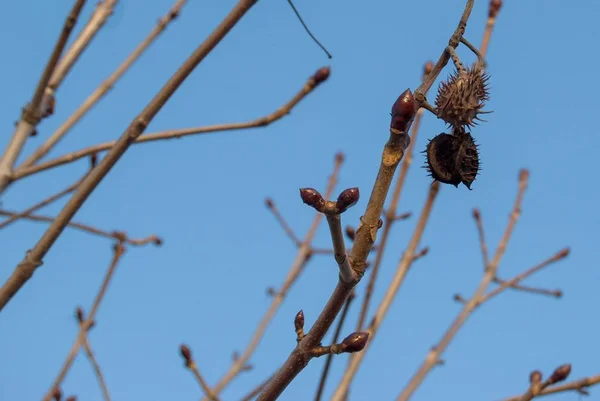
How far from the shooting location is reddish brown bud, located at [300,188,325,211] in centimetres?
163

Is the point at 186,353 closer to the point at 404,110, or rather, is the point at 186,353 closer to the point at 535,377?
the point at 535,377

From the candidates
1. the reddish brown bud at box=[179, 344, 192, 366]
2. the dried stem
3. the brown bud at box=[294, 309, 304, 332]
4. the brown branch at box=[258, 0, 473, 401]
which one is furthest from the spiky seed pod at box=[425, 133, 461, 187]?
the reddish brown bud at box=[179, 344, 192, 366]

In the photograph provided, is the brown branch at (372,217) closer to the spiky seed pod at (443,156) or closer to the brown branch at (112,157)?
the spiky seed pod at (443,156)

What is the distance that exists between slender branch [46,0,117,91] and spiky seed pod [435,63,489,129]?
1.69 m

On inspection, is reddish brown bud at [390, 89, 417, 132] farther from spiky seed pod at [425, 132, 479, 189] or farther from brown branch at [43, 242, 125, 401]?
brown branch at [43, 242, 125, 401]

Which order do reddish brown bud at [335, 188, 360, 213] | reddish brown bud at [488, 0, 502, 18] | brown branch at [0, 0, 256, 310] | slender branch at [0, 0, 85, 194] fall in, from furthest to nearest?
reddish brown bud at [488, 0, 502, 18]
slender branch at [0, 0, 85, 194]
brown branch at [0, 0, 256, 310]
reddish brown bud at [335, 188, 360, 213]

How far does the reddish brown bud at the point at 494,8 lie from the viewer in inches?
166

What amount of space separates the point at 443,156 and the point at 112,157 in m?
1.03

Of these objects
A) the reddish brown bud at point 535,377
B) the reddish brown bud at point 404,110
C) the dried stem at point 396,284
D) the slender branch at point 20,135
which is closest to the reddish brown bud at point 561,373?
the reddish brown bud at point 535,377

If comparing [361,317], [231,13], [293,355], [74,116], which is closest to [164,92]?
[231,13]

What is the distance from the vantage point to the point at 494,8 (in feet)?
13.9

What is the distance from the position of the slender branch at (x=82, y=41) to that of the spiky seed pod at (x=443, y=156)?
1695 mm

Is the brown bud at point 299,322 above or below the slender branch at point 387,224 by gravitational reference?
below

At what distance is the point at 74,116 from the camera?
332 cm
